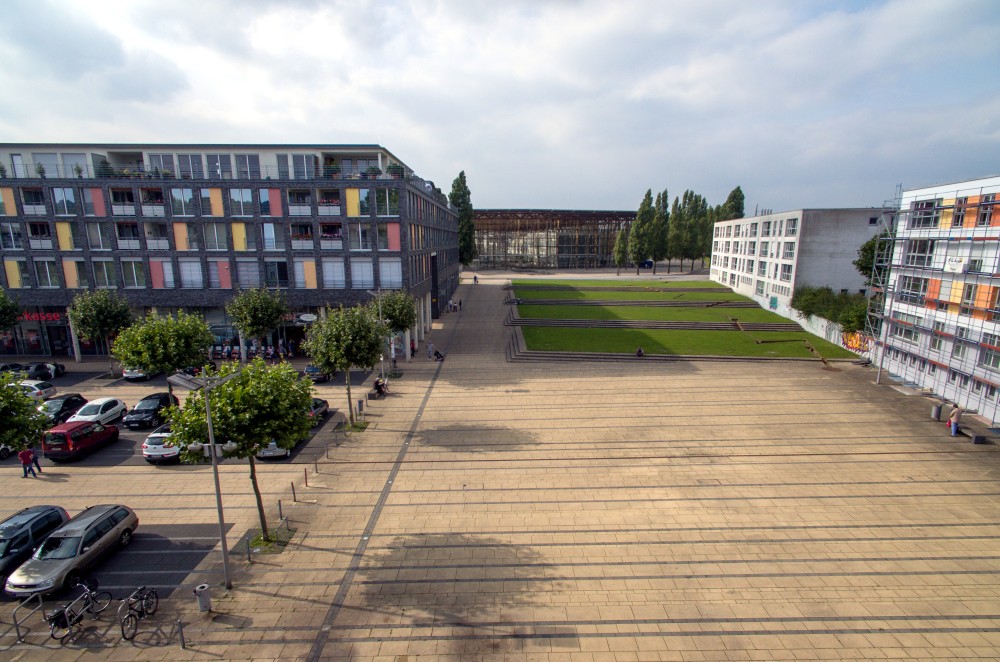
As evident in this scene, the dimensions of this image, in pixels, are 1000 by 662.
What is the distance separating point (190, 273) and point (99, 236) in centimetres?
699

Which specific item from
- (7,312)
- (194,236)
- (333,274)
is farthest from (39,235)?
(333,274)

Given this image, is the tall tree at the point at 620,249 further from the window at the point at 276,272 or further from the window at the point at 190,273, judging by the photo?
the window at the point at 190,273

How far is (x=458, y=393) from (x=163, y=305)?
24.7 meters

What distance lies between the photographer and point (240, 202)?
117ft

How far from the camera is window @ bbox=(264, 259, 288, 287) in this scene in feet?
120

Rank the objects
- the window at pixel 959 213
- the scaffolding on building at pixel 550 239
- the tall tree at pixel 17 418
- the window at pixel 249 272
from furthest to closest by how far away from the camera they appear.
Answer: the scaffolding on building at pixel 550 239
the window at pixel 249 272
the window at pixel 959 213
the tall tree at pixel 17 418

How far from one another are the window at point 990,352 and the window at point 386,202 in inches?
1411

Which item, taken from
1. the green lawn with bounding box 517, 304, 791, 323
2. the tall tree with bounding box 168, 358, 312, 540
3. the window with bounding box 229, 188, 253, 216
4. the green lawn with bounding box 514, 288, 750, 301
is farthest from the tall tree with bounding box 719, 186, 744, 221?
the tall tree with bounding box 168, 358, 312, 540

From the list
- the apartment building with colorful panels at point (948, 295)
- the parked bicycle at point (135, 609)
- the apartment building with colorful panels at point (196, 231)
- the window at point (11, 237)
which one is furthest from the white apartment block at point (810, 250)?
the window at point (11, 237)

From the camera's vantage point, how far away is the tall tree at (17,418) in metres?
15.6

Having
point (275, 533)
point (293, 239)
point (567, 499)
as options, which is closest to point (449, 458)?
point (567, 499)

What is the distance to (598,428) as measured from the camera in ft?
80.4

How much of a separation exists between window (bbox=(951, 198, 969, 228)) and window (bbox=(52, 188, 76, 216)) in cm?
5794

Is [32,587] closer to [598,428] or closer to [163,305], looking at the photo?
[598,428]
